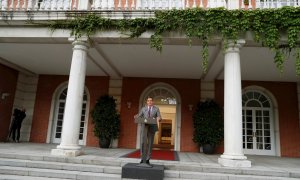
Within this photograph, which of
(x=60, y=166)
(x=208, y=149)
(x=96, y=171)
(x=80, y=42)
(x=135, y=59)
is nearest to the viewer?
(x=96, y=171)

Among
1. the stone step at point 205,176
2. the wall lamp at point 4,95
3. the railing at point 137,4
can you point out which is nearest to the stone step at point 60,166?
the stone step at point 205,176

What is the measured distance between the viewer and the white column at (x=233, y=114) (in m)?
6.06

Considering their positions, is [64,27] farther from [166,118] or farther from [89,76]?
[166,118]

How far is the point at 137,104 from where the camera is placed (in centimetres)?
1101

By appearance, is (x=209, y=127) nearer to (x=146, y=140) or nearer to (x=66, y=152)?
(x=146, y=140)

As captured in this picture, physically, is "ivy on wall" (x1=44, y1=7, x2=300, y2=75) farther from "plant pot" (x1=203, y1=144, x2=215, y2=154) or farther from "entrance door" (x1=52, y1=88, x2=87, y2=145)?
"entrance door" (x1=52, y1=88, x2=87, y2=145)

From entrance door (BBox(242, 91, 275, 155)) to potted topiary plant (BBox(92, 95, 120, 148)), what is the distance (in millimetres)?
5392

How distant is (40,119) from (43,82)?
1701 mm

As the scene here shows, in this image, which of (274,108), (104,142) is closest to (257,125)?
(274,108)

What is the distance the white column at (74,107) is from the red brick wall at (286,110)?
6160mm

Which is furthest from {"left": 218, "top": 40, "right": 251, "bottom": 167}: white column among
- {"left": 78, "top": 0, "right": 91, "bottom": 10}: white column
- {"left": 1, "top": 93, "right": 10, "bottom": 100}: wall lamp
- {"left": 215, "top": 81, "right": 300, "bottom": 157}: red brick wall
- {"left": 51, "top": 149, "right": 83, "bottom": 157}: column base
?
{"left": 1, "top": 93, "right": 10, "bottom": 100}: wall lamp

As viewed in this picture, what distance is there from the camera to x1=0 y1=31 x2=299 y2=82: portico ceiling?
24.7 feet

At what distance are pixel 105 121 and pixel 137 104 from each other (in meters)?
1.67

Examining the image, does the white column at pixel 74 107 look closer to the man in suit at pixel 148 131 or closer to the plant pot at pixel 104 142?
the man in suit at pixel 148 131
